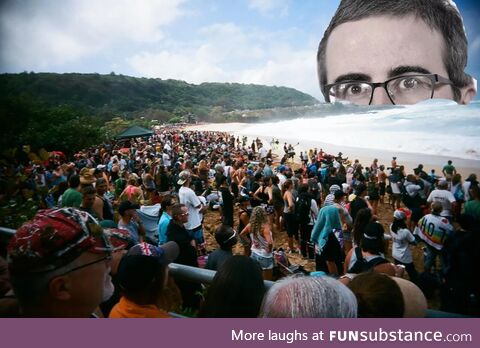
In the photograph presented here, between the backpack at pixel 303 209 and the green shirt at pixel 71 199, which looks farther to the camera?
the backpack at pixel 303 209

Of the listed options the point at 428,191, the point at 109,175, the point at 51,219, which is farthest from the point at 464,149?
the point at 109,175

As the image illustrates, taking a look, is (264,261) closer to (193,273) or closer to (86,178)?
(193,273)

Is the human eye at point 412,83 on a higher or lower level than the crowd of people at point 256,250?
higher

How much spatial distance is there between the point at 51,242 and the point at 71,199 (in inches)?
118

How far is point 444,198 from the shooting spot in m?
2.70

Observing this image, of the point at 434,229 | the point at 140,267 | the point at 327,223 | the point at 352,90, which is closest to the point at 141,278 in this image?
the point at 140,267

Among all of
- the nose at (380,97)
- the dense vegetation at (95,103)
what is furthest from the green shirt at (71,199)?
the nose at (380,97)

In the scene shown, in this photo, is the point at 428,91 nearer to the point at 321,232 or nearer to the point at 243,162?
the point at 321,232

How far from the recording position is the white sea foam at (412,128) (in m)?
2.06

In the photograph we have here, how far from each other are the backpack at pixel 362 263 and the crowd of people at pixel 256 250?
1 centimetres

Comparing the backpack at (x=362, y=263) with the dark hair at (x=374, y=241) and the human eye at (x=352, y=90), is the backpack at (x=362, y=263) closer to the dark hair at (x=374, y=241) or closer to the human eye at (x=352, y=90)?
the dark hair at (x=374, y=241)

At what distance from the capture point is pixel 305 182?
5094mm

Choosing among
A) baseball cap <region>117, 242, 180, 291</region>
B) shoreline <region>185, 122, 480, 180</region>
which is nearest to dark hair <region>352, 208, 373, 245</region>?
shoreline <region>185, 122, 480, 180</region>

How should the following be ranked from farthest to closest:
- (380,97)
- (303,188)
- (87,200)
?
1. (303,188)
2. (87,200)
3. (380,97)
